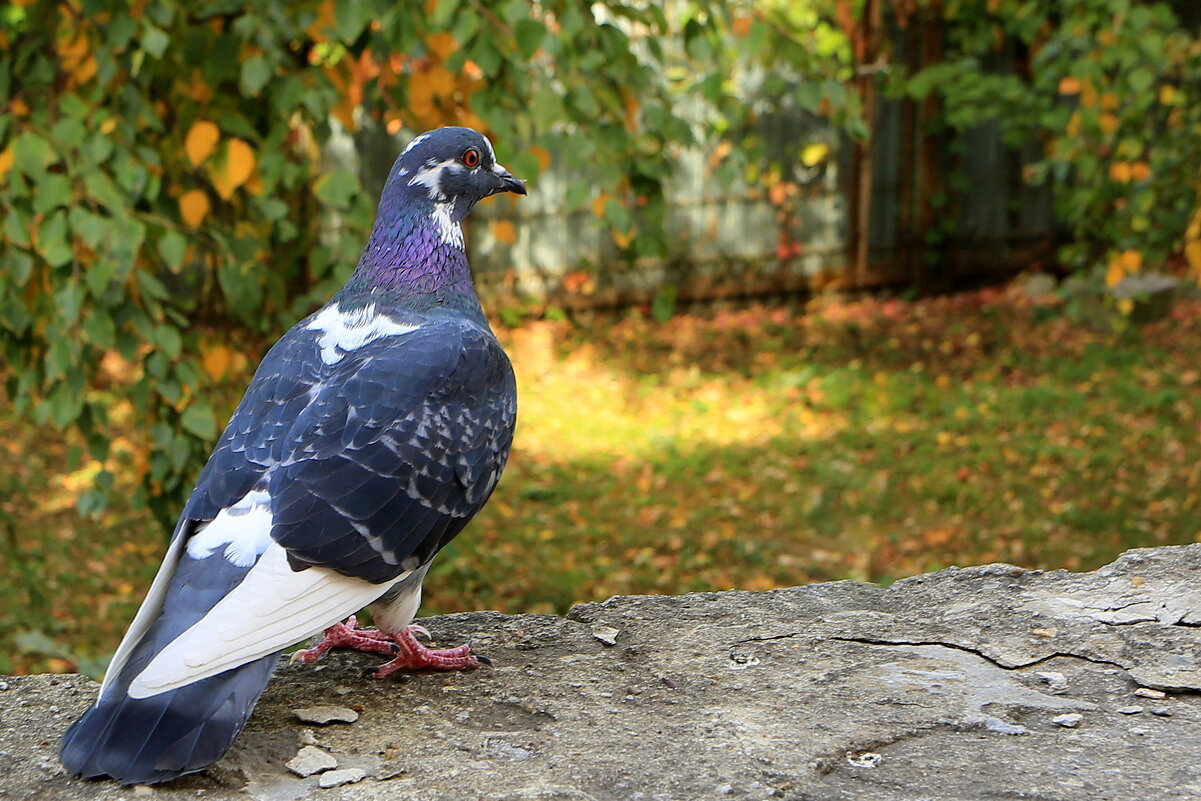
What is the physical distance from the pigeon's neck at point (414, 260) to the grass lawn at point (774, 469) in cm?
179

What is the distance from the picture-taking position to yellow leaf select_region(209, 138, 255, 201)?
9.78ft

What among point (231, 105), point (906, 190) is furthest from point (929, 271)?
point (231, 105)

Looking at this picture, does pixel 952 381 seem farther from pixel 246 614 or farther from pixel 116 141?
pixel 246 614

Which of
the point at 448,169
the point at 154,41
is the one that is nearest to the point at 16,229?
the point at 154,41

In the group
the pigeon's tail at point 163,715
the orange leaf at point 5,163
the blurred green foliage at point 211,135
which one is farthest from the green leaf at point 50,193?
the pigeon's tail at point 163,715

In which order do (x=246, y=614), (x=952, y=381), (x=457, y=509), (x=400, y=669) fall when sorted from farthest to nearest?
1. (x=952, y=381)
2. (x=400, y=669)
3. (x=457, y=509)
4. (x=246, y=614)

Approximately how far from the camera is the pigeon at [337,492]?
198 centimetres

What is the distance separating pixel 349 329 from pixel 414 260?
193mm

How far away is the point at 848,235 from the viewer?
9.57 m

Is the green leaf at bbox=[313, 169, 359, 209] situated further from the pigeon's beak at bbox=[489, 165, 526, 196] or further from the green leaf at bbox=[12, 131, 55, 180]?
the green leaf at bbox=[12, 131, 55, 180]

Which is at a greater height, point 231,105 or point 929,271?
point 231,105

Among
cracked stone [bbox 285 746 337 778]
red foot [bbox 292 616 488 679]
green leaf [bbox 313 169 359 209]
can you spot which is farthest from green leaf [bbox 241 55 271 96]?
cracked stone [bbox 285 746 337 778]

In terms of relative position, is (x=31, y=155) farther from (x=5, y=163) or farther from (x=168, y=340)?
(x=168, y=340)

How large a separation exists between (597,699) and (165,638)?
0.79 m
